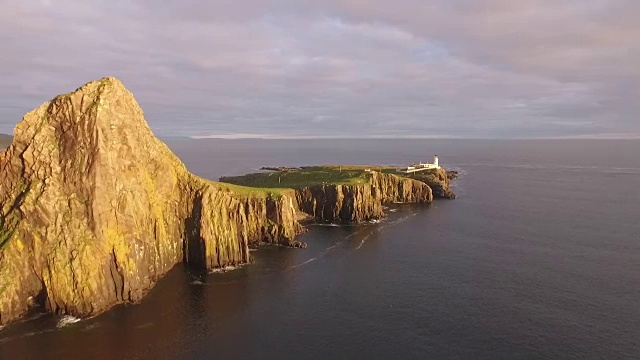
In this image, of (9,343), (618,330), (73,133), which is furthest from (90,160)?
(618,330)

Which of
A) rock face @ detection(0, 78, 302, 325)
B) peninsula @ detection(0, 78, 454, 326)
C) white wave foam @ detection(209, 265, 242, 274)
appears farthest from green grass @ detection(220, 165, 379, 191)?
rock face @ detection(0, 78, 302, 325)

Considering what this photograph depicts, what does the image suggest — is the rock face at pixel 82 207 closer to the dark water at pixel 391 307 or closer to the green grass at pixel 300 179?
the dark water at pixel 391 307

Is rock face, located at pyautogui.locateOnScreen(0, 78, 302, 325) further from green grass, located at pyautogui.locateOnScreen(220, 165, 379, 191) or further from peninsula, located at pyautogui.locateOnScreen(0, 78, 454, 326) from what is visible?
green grass, located at pyautogui.locateOnScreen(220, 165, 379, 191)

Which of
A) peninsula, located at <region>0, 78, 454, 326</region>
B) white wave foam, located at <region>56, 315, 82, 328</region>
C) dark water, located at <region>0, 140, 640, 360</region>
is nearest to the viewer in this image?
dark water, located at <region>0, 140, 640, 360</region>

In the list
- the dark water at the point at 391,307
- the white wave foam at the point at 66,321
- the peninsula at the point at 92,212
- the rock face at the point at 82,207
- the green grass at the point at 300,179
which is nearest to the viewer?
the dark water at the point at 391,307

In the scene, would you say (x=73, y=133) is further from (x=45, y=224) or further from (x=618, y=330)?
(x=618, y=330)

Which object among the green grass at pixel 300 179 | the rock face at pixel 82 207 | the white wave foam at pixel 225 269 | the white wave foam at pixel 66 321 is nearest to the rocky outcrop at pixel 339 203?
the green grass at pixel 300 179
